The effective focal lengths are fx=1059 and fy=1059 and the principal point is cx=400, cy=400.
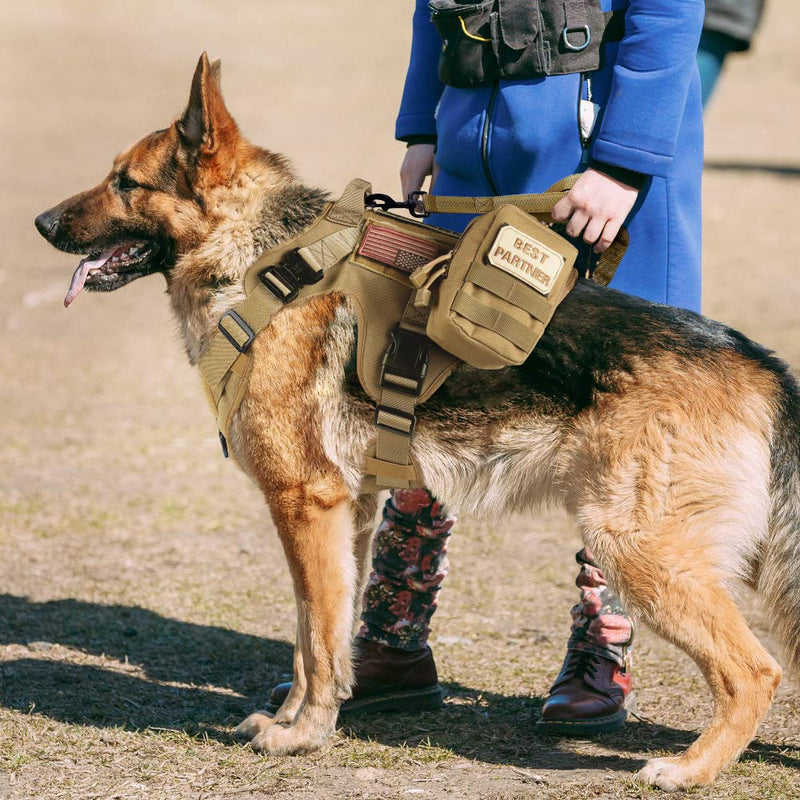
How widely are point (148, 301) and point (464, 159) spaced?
7.24 m

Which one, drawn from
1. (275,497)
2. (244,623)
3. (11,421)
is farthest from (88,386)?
(275,497)

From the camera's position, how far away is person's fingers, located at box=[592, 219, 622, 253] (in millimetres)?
2921

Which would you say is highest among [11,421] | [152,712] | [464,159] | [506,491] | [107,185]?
[464,159]

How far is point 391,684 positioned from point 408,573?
37 cm

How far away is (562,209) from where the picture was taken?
291 cm

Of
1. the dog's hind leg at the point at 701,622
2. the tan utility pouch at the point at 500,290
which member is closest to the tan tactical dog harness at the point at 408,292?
the tan utility pouch at the point at 500,290

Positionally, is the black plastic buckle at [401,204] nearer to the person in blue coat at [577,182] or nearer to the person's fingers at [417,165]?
the person in blue coat at [577,182]

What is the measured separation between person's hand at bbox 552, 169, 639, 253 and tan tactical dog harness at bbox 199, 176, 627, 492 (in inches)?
2.1

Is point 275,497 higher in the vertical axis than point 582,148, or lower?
lower

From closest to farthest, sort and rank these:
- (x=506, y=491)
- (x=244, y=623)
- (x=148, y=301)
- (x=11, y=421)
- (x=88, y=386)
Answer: (x=506, y=491) → (x=244, y=623) → (x=11, y=421) → (x=88, y=386) → (x=148, y=301)

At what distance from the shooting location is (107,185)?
10.8ft

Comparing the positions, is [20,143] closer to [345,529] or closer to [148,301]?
[148,301]

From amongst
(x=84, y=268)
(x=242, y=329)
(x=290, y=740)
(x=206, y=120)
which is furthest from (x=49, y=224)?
(x=290, y=740)

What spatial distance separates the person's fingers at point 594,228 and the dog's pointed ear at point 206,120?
1.12 m
